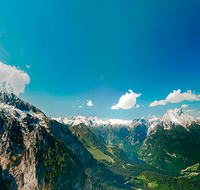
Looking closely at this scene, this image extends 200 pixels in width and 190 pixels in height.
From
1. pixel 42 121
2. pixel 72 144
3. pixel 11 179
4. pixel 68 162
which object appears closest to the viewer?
pixel 11 179

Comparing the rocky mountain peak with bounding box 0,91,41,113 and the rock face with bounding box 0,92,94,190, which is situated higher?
the rocky mountain peak with bounding box 0,91,41,113

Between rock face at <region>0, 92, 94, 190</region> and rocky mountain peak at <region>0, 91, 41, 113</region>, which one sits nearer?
rock face at <region>0, 92, 94, 190</region>

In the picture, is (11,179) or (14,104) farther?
(14,104)

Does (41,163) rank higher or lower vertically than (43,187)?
higher

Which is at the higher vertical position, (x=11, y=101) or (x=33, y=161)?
(x=11, y=101)

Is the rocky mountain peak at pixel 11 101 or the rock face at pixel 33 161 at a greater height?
the rocky mountain peak at pixel 11 101

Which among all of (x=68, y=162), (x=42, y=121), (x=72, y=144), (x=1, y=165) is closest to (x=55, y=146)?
(x=68, y=162)

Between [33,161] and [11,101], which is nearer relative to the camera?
[33,161]

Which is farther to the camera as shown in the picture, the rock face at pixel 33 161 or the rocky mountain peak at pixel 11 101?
the rocky mountain peak at pixel 11 101

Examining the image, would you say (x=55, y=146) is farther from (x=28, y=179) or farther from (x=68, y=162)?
(x=28, y=179)


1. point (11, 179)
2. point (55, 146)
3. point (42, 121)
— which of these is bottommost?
point (11, 179)

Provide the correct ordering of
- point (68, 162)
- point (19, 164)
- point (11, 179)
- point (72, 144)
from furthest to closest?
point (72, 144) → point (68, 162) → point (19, 164) → point (11, 179)
